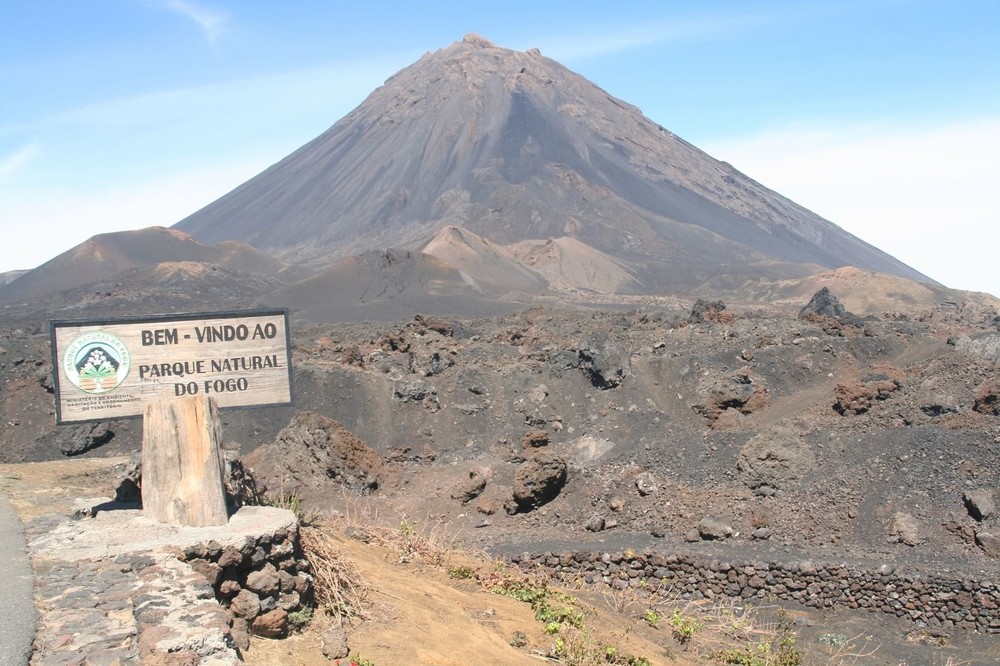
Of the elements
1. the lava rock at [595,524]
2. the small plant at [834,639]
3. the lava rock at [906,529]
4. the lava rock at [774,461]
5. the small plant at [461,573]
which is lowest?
the small plant at [834,639]

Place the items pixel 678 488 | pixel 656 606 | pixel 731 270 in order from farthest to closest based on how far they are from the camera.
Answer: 1. pixel 731 270
2. pixel 678 488
3. pixel 656 606

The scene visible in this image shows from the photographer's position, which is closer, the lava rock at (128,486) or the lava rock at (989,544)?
the lava rock at (128,486)

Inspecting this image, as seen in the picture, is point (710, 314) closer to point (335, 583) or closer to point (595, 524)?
point (595, 524)

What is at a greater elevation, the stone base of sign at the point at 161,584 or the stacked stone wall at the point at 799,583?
the stone base of sign at the point at 161,584

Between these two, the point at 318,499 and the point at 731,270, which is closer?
the point at 318,499

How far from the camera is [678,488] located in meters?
14.4

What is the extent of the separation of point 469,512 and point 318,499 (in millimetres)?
2525

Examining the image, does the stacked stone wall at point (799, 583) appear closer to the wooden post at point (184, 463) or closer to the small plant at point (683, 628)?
the small plant at point (683, 628)

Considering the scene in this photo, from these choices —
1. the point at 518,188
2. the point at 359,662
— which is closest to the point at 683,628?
the point at 359,662

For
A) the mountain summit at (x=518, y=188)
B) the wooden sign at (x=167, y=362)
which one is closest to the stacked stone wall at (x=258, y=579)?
the wooden sign at (x=167, y=362)

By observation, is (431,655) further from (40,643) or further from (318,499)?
(318,499)

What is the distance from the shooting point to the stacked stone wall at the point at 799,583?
36.3 ft

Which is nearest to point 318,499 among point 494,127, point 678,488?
point 678,488

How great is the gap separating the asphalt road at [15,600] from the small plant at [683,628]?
4.76m
